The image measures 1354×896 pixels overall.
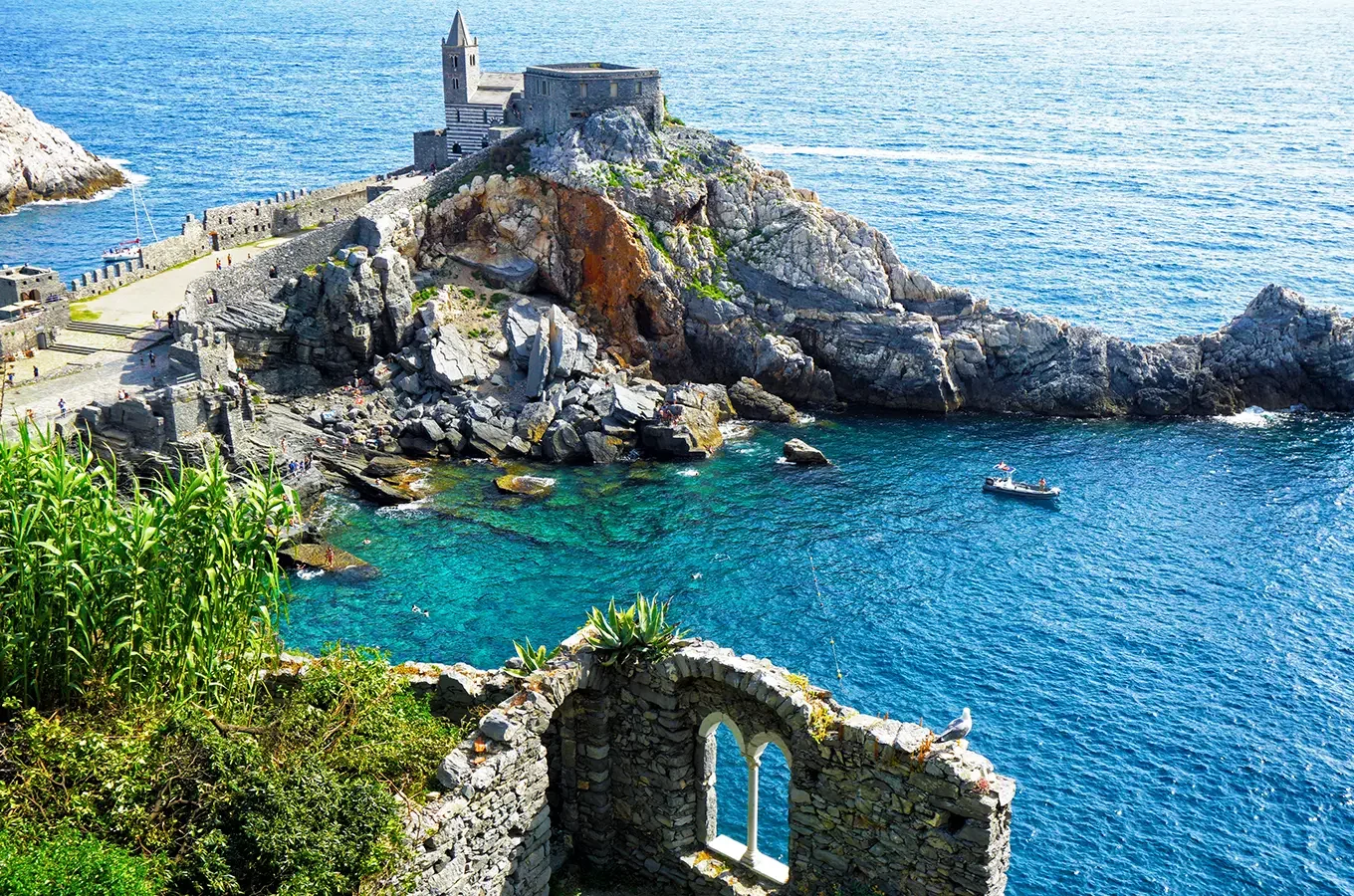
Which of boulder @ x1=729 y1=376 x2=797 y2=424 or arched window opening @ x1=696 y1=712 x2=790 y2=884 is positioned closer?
arched window opening @ x1=696 y1=712 x2=790 y2=884

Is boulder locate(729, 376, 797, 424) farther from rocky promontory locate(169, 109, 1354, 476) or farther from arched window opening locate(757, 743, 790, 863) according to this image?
arched window opening locate(757, 743, 790, 863)

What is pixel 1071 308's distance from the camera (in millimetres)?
91625

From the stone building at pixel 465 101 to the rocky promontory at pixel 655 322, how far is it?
546 centimetres

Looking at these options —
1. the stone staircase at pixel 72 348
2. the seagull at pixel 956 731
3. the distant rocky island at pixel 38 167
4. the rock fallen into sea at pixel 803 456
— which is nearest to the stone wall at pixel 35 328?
the stone staircase at pixel 72 348

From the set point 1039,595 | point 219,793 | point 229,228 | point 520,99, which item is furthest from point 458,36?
point 219,793

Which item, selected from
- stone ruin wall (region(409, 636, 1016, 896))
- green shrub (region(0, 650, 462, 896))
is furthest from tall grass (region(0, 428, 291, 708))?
stone ruin wall (region(409, 636, 1016, 896))

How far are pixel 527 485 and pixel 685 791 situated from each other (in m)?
37.6

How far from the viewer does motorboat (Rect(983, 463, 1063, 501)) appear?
66125 millimetres

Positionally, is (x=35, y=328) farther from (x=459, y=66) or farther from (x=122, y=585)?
(x=122, y=585)

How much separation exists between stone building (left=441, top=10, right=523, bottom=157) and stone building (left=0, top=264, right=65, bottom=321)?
29136 millimetres

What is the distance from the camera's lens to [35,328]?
64.6m

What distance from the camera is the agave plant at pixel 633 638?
90.7 ft

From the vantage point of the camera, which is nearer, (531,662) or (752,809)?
(531,662)

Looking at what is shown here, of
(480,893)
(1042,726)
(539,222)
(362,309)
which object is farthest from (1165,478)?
(480,893)
